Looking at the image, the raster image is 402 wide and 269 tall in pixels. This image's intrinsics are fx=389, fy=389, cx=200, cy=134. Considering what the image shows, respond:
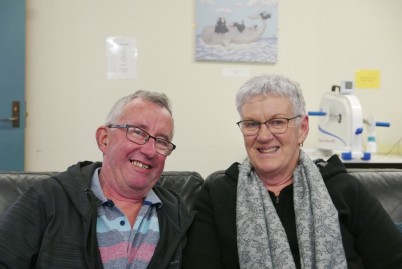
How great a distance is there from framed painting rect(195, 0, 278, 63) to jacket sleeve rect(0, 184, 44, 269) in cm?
216

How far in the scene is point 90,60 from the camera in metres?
3.09

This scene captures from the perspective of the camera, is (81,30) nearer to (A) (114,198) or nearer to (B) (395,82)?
(A) (114,198)

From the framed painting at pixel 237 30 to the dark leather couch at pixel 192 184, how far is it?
5.36ft

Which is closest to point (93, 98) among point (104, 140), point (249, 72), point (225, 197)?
point (249, 72)

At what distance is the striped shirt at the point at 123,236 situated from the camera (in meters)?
1.29

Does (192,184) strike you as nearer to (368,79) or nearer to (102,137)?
(102,137)

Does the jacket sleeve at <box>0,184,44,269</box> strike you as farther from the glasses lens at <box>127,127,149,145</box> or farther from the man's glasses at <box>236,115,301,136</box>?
the man's glasses at <box>236,115,301,136</box>

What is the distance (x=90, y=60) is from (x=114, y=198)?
6.26 feet

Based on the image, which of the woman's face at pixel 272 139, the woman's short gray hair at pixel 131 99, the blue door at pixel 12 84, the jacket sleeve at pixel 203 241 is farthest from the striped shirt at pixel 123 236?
the blue door at pixel 12 84

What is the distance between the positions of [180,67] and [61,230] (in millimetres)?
2135

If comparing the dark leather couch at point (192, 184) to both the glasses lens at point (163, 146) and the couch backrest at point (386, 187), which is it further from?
the glasses lens at point (163, 146)

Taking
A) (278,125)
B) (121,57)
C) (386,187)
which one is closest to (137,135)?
(278,125)

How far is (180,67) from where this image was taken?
10.5 ft

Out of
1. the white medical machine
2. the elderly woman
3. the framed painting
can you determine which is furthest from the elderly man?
the framed painting
